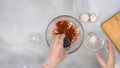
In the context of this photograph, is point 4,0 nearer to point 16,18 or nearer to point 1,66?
point 16,18

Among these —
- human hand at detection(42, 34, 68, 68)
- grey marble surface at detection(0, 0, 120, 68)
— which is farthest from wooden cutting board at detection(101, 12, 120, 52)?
human hand at detection(42, 34, 68, 68)

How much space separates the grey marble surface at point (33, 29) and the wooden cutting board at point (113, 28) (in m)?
0.02

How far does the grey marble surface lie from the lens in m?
0.99

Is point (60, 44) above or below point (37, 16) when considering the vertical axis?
below

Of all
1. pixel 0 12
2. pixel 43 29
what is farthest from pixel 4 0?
pixel 43 29

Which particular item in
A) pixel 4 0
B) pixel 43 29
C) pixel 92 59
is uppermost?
pixel 4 0

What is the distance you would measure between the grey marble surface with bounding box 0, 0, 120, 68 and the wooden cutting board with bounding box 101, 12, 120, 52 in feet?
0.07

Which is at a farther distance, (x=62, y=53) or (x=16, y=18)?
(x=16, y=18)

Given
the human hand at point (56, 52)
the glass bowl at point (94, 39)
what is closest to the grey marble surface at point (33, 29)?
the glass bowl at point (94, 39)

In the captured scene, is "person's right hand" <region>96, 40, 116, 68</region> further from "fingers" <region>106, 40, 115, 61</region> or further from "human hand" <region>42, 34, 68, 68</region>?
"human hand" <region>42, 34, 68, 68</region>

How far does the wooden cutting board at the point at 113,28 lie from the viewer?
38.9 inches

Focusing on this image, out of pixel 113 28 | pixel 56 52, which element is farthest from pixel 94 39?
pixel 56 52

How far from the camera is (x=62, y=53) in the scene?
892mm

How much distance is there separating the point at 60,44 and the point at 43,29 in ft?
0.55
